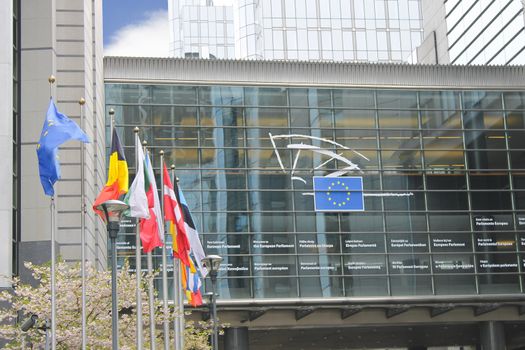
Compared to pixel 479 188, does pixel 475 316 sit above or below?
below

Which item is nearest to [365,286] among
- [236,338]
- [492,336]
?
[236,338]

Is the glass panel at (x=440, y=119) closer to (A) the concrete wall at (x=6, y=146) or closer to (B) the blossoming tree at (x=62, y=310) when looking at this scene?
(B) the blossoming tree at (x=62, y=310)

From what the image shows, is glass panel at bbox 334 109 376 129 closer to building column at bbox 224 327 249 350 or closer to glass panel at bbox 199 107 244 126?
glass panel at bbox 199 107 244 126

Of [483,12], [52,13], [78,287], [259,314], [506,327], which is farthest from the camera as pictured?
[483,12]

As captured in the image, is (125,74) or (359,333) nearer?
(125,74)

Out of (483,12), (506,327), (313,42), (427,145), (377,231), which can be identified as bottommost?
(506,327)

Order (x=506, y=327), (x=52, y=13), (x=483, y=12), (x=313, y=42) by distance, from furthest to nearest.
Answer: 1. (x=313, y=42)
2. (x=483, y=12)
3. (x=506, y=327)
4. (x=52, y=13)

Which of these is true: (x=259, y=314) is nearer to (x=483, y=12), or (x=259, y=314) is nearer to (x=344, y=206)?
(x=344, y=206)

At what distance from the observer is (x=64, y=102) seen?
4791 cm

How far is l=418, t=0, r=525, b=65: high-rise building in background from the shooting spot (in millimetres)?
69188

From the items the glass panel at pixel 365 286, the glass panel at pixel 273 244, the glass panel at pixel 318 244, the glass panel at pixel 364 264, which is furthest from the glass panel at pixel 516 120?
the glass panel at pixel 273 244

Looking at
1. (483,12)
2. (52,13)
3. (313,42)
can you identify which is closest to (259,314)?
(52,13)

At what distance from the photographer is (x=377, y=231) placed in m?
59.6

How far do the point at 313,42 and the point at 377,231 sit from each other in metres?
64.9
